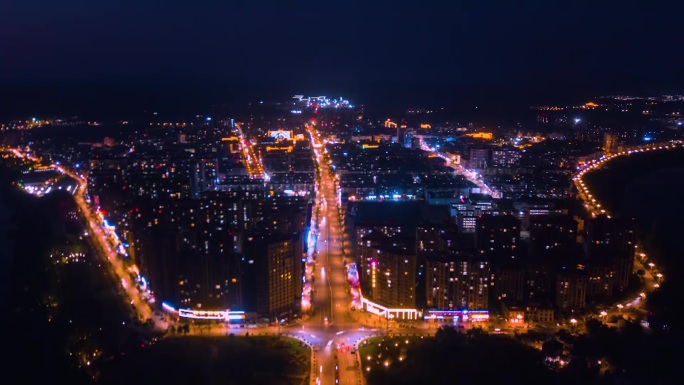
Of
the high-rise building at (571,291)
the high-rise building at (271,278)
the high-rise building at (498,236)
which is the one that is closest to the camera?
the high-rise building at (271,278)

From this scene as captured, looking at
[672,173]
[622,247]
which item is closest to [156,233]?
[622,247]

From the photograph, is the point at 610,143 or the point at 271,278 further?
the point at 610,143

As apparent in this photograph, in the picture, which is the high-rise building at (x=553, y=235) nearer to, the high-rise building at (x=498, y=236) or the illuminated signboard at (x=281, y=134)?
the high-rise building at (x=498, y=236)

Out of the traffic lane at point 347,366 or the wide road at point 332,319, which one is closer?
the traffic lane at point 347,366

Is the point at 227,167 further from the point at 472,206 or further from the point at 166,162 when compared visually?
the point at 472,206

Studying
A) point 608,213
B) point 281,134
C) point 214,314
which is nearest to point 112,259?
point 214,314

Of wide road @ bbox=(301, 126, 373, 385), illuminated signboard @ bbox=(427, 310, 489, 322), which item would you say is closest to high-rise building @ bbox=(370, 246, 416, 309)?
illuminated signboard @ bbox=(427, 310, 489, 322)

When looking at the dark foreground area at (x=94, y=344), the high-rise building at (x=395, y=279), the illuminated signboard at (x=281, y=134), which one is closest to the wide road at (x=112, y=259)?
the dark foreground area at (x=94, y=344)

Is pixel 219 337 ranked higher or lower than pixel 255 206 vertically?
lower

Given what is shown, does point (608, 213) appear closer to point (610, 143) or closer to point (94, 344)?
point (610, 143)

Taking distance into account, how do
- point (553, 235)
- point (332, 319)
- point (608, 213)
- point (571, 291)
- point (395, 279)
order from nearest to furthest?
point (332, 319)
point (395, 279)
point (571, 291)
point (553, 235)
point (608, 213)

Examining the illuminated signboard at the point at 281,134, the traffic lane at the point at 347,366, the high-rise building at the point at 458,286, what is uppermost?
the illuminated signboard at the point at 281,134
